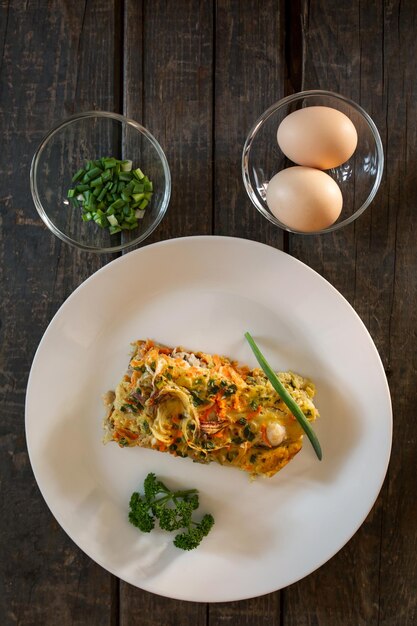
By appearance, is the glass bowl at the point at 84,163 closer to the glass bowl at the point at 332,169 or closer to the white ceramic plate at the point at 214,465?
the white ceramic plate at the point at 214,465

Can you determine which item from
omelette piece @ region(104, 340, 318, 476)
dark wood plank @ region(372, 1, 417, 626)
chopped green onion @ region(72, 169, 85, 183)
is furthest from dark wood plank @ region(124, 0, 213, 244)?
dark wood plank @ region(372, 1, 417, 626)

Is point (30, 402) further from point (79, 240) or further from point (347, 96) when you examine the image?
point (347, 96)

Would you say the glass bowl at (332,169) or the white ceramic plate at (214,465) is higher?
the glass bowl at (332,169)

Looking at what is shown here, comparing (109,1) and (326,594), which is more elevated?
(109,1)

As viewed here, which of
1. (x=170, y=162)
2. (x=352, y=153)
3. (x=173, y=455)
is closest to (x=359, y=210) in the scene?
(x=352, y=153)

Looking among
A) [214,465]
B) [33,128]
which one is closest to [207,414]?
[214,465]

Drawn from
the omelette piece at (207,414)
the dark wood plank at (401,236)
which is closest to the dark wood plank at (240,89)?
the dark wood plank at (401,236)
